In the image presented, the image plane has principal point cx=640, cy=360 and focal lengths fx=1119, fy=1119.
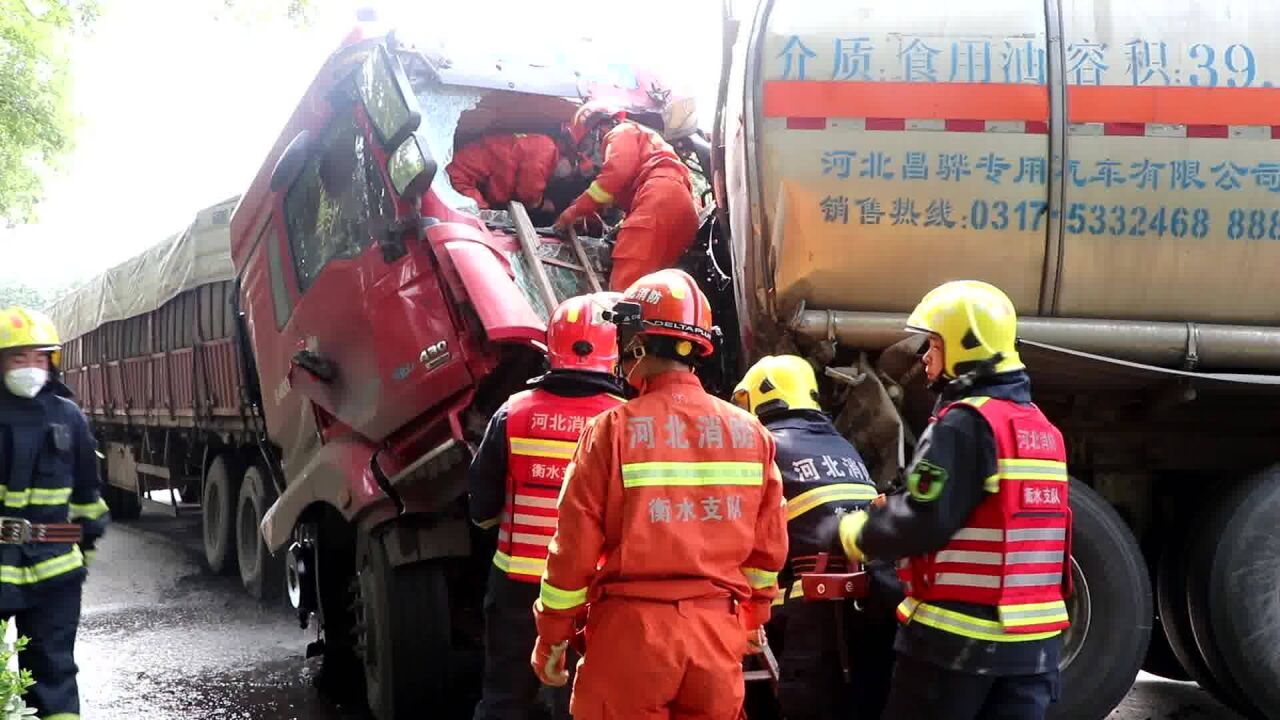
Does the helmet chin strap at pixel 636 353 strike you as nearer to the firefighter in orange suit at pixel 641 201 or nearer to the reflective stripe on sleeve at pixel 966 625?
the reflective stripe on sleeve at pixel 966 625

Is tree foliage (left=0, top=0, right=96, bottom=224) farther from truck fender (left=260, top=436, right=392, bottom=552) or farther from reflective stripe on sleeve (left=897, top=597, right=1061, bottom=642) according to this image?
reflective stripe on sleeve (left=897, top=597, right=1061, bottom=642)

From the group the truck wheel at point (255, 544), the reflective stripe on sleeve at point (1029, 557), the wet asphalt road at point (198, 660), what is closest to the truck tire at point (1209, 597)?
the wet asphalt road at point (198, 660)

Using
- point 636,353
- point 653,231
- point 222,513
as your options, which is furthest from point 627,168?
point 222,513

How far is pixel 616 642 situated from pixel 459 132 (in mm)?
3542

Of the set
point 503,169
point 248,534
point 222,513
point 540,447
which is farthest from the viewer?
point 222,513

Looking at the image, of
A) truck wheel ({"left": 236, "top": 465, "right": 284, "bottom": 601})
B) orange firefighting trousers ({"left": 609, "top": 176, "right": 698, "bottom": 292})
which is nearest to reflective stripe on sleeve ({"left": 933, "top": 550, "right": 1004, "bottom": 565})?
orange firefighting trousers ({"left": 609, "top": 176, "right": 698, "bottom": 292})

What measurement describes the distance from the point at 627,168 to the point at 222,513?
18.7 feet

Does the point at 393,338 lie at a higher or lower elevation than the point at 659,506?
higher

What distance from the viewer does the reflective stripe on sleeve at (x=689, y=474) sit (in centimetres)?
233

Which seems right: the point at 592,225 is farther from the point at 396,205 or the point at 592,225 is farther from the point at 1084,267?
the point at 1084,267

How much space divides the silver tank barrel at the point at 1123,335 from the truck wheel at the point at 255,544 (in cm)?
500

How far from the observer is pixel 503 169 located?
5160 millimetres

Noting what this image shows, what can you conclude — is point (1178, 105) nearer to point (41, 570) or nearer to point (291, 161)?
point (291, 161)

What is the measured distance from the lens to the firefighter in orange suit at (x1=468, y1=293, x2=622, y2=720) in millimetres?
3277
